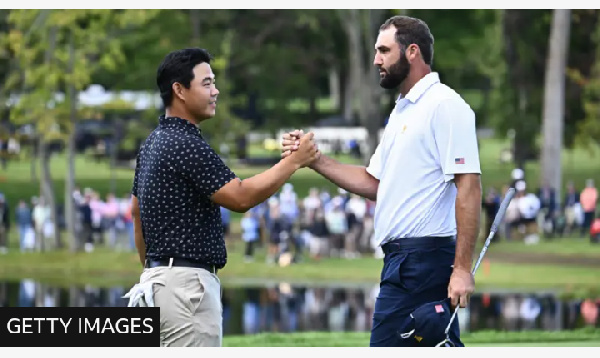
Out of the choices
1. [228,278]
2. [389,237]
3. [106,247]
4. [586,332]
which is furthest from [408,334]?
[106,247]

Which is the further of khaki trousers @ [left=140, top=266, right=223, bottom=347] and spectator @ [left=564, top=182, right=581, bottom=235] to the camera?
spectator @ [left=564, top=182, right=581, bottom=235]

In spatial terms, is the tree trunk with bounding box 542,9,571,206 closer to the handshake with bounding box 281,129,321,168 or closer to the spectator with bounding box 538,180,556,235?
the spectator with bounding box 538,180,556,235

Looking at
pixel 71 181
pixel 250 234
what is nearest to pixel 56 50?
pixel 71 181

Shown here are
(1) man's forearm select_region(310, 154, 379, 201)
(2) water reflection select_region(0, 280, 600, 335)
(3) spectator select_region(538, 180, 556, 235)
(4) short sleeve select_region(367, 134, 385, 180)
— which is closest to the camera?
(4) short sleeve select_region(367, 134, 385, 180)

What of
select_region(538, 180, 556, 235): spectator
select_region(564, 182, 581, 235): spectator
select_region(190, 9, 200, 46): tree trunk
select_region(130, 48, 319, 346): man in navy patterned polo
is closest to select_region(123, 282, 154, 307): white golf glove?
select_region(130, 48, 319, 346): man in navy patterned polo

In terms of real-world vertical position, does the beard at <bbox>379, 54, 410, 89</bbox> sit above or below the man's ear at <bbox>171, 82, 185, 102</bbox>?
above

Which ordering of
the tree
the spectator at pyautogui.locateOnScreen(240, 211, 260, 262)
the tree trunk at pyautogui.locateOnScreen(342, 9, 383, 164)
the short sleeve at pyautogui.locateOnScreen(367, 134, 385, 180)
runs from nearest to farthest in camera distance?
the short sleeve at pyautogui.locateOnScreen(367, 134, 385, 180)
the spectator at pyautogui.locateOnScreen(240, 211, 260, 262)
the tree
the tree trunk at pyautogui.locateOnScreen(342, 9, 383, 164)

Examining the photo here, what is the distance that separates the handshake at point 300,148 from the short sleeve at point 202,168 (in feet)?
1.55

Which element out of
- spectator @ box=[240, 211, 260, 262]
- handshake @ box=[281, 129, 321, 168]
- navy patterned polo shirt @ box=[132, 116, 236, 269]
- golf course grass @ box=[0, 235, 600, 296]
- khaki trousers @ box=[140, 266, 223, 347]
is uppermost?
handshake @ box=[281, 129, 321, 168]

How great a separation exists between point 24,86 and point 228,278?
11.3 metres

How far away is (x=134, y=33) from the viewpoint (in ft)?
157

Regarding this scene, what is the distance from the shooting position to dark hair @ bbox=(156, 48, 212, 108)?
6.88 meters

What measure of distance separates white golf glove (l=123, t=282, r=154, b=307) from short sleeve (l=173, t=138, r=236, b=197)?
1.57 ft

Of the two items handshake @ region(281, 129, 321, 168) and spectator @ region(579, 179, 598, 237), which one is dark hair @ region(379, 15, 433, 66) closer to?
handshake @ region(281, 129, 321, 168)
